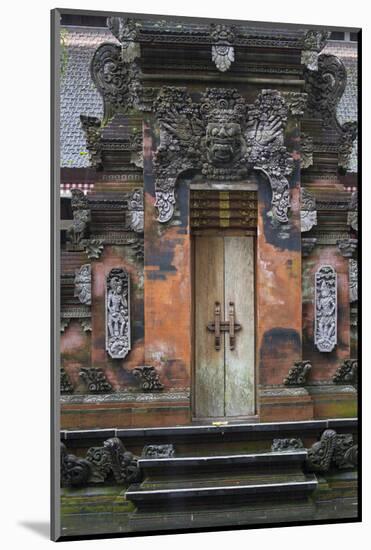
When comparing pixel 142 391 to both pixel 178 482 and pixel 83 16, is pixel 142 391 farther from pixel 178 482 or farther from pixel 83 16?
pixel 83 16

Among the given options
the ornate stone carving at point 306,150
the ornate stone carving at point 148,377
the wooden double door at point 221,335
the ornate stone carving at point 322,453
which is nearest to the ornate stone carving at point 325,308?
the wooden double door at point 221,335

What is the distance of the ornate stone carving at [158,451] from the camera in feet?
23.0

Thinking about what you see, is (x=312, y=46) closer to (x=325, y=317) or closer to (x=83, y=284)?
(x=325, y=317)

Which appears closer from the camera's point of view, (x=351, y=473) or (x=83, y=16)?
(x=83, y=16)

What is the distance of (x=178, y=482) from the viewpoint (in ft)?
23.1

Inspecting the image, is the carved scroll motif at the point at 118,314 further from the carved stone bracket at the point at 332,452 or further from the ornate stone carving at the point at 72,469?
the carved stone bracket at the point at 332,452

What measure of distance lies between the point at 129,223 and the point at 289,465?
220 cm

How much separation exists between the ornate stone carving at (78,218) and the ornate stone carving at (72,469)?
1.51 metres

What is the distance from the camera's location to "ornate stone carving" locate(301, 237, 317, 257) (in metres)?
7.34

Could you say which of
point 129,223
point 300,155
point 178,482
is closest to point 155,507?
point 178,482

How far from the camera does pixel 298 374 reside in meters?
7.28

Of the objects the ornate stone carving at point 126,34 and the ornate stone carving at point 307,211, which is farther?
the ornate stone carving at point 307,211

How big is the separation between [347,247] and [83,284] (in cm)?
208

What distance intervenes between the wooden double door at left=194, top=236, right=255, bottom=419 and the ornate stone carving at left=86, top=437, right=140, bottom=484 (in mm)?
648
